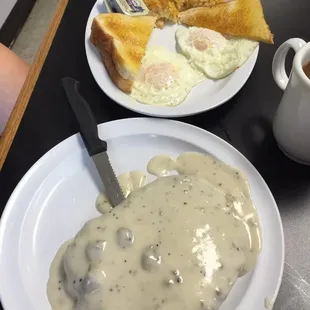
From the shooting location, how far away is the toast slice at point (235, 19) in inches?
44.3

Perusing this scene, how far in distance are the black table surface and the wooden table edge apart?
0.01 meters

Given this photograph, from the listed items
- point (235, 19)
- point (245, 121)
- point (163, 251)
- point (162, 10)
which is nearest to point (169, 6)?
point (162, 10)

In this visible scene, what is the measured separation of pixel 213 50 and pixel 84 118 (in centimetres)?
39

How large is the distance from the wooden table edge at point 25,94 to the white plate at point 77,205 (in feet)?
0.44

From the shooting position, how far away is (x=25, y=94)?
3.46ft

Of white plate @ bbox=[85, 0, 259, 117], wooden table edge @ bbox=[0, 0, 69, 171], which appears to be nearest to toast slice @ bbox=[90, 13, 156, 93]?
white plate @ bbox=[85, 0, 259, 117]

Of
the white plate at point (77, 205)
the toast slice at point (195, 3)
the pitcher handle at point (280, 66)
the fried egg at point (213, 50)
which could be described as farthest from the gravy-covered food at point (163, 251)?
the toast slice at point (195, 3)

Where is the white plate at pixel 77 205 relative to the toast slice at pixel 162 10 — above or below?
below

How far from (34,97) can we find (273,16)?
659mm

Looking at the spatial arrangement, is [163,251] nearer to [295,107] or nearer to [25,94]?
[295,107]

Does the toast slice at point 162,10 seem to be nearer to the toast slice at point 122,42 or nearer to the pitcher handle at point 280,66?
the toast slice at point 122,42

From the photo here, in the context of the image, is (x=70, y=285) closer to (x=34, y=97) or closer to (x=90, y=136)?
(x=90, y=136)

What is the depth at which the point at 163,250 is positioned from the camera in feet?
2.43

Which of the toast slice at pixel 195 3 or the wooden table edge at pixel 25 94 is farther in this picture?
the toast slice at pixel 195 3
